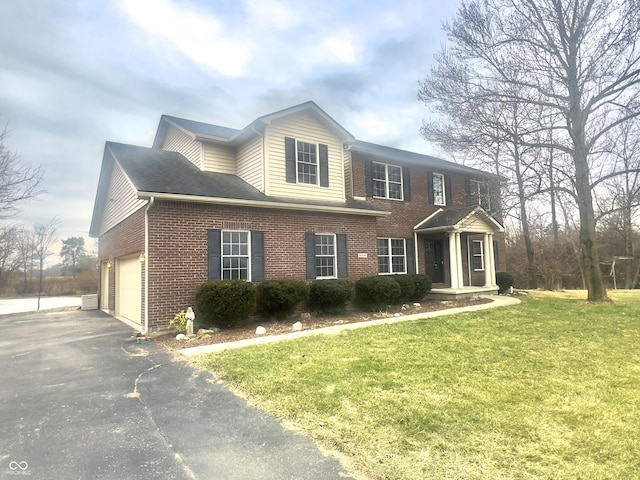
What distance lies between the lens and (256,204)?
10.6 metres

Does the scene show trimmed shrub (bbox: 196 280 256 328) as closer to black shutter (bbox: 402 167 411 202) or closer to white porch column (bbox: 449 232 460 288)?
black shutter (bbox: 402 167 411 202)

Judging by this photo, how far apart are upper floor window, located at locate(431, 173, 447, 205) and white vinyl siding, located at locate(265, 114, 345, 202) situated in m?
5.63

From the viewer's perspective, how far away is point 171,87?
1708 cm

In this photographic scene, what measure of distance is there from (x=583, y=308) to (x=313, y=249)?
8.74 metres

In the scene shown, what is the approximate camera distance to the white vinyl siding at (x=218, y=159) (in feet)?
41.1

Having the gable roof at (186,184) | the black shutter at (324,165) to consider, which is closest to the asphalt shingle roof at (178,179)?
the gable roof at (186,184)

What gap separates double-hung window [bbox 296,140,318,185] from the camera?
484 inches

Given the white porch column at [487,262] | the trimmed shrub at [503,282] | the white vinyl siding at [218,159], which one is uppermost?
the white vinyl siding at [218,159]

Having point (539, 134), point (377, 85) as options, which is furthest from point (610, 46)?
point (377, 85)

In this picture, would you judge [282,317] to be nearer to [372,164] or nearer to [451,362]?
[451,362]

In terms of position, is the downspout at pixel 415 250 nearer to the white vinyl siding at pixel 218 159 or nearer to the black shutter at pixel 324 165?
the black shutter at pixel 324 165

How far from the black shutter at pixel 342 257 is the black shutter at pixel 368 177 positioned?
2718 mm

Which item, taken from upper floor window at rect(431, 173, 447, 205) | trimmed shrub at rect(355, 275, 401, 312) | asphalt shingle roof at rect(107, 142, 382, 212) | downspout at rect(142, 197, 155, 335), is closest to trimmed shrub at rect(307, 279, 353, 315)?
trimmed shrub at rect(355, 275, 401, 312)

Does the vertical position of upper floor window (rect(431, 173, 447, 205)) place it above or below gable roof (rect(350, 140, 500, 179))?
below
